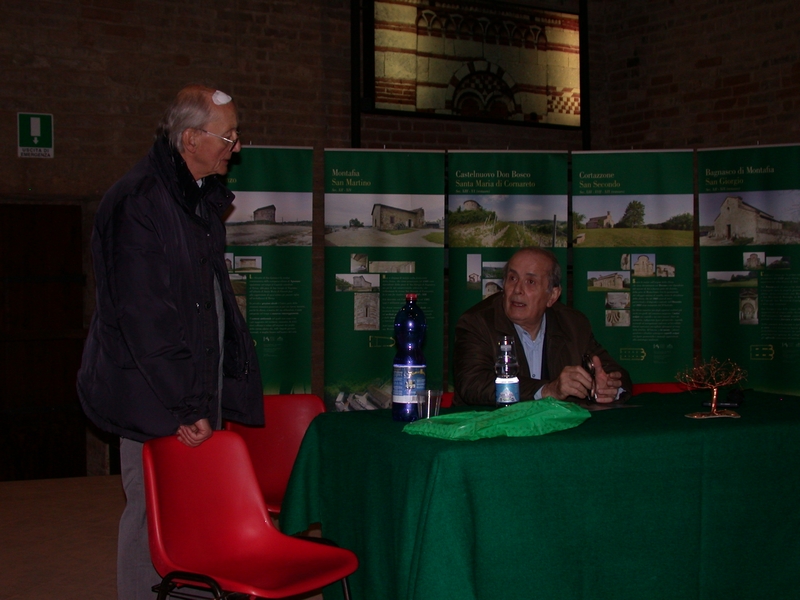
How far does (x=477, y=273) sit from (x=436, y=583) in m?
3.86

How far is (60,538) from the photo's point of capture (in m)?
4.48

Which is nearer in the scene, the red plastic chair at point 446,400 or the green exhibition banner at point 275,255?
the red plastic chair at point 446,400

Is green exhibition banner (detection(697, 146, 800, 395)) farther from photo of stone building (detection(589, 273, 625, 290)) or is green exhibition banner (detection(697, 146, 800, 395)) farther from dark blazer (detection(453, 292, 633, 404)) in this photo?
dark blazer (detection(453, 292, 633, 404))

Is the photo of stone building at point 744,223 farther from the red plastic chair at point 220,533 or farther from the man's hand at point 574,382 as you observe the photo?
the red plastic chair at point 220,533

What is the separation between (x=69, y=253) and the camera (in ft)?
19.6

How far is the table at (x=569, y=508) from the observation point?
7.13 ft

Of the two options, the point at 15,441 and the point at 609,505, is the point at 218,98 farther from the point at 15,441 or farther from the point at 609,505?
the point at 15,441

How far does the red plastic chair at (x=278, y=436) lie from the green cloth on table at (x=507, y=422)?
3.31 feet

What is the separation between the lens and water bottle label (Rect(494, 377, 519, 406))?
283 centimetres

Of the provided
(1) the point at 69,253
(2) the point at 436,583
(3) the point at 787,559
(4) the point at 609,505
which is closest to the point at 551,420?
(4) the point at 609,505

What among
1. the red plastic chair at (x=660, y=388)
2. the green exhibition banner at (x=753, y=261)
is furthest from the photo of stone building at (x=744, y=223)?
the red plastic chair at (x=660, y=388)

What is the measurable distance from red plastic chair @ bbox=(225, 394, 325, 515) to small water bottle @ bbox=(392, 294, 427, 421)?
801 mm

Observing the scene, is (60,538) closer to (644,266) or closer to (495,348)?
(495,348)

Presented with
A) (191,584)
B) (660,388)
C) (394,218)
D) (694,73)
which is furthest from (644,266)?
(191,584)
